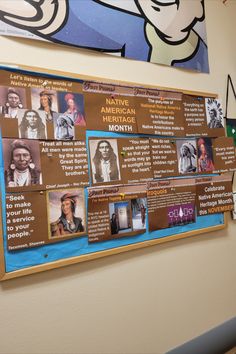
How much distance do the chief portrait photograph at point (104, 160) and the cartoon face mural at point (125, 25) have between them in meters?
0.38

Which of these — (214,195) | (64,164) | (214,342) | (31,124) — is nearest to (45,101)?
(31,124)

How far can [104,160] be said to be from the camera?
112cm

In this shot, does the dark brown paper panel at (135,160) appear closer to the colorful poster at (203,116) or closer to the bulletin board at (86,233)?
the bulletin board at (86,233)

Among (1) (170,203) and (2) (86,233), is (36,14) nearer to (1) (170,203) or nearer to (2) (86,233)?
(2) (86,233)

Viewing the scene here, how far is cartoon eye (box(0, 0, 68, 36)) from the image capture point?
3.08 ft

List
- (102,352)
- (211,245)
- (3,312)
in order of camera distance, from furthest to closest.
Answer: (211,245) < (102,352) < (3,312)

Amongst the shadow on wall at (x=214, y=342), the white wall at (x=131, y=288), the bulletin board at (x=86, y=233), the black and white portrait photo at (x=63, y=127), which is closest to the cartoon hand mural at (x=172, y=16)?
the white wall at (x=131, y=288)

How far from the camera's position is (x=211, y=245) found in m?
1.44

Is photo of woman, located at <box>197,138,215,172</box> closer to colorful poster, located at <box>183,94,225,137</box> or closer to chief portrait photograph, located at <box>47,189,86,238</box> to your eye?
colorful poster, located at <box>183,94,225,137</box>

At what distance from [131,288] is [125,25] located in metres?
1.10

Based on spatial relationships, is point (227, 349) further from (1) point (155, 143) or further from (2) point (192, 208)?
(1) point (155, 143)

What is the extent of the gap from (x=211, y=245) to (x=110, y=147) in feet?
2.48

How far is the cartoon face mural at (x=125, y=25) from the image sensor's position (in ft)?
3.27

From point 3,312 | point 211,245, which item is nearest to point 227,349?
point 211,245
